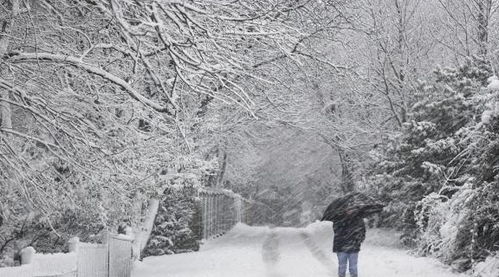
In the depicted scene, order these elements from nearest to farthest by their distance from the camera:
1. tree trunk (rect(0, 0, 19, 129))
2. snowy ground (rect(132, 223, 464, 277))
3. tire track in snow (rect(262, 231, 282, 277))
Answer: tree trunk (rect(0, 0, 19, 129))
snowy ground (rect(132, 223, 464, 277))
tire track in snow (rect(262, 231, 282, 277))

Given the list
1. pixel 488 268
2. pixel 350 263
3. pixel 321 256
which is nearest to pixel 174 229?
pixel 321 256

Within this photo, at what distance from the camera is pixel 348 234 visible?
37.4 feet

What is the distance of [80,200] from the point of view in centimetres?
1126

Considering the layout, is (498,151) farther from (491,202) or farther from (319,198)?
(319,198)

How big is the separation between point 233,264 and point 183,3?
10226mm

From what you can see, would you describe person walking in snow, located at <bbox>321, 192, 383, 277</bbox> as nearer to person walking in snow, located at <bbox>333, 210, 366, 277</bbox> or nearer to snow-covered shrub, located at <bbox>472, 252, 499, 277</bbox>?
person walking in snow, located at <bbox>333, 210, 366, 277</bbox>

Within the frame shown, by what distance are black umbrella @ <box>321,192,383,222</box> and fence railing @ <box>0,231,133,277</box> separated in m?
4.23

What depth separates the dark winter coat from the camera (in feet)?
Answer: 37.1

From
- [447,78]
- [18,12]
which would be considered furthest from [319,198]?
[18,12]

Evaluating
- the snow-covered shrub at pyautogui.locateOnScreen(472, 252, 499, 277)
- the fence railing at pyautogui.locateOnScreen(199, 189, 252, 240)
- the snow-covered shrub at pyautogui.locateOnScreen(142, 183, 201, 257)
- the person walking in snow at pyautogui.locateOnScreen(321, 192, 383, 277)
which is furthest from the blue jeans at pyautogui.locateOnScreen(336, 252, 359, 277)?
the snow-covered shrub at pyautogui.locateOnScreen(142, 183, 201, 257)

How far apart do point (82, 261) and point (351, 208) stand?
4.89 m

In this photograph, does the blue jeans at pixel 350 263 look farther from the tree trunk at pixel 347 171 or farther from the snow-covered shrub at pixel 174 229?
the tree trunk at pixel 347 171

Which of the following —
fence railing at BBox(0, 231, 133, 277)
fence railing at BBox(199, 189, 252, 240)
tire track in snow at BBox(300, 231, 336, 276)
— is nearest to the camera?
fence railing at BBox(0, 231, 133, 277)

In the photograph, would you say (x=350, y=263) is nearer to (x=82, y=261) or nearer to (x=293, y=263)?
(x=293, y=263)
